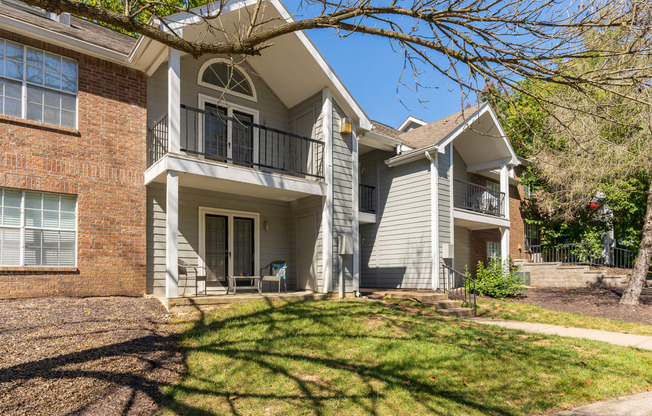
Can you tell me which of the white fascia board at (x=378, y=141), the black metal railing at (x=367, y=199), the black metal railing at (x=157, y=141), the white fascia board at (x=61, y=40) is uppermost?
the white fascia board at (x=61, y=40)

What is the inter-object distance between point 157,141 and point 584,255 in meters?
16.5

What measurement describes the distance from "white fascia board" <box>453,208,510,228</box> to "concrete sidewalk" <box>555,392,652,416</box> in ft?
28.9

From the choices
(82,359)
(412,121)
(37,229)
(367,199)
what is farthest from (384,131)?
(82,359)

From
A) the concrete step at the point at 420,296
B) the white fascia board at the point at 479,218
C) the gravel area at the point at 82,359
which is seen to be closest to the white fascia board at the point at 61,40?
the gravel area at the point at 82,359

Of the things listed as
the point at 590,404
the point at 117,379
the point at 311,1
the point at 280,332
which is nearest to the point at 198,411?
the point at 117,379

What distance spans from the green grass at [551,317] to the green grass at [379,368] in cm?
229

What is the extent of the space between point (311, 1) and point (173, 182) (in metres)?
4.60

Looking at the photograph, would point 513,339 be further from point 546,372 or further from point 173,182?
point 173,182

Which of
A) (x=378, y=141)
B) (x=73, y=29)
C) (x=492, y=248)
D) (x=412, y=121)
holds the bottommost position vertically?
(x=492, y=248)

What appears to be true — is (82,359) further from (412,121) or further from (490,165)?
(412,121)

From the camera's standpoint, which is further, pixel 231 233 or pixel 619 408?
pixel 231 233

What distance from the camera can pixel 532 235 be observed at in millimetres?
20000

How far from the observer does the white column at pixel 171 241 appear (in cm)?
802

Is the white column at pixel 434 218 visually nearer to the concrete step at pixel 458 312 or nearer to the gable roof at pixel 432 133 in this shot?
the gable roof at pixel 432 133
